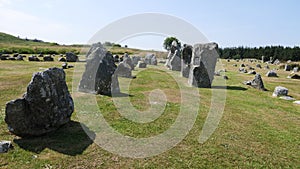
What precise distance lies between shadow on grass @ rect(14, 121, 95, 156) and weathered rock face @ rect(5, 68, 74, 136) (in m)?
0.27

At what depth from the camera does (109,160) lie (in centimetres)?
815

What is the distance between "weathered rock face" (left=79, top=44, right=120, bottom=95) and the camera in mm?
17484

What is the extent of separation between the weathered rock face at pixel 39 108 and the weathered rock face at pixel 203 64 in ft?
47.7

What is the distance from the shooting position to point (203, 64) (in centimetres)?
2320

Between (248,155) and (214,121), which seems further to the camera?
(214,121)

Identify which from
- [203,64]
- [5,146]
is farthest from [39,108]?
[203,64]

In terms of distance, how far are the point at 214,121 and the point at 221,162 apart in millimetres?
4414

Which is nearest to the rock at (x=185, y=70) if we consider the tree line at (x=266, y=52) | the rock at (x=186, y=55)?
the rock at (x=186, y=55)

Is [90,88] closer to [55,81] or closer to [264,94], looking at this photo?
[55,81]

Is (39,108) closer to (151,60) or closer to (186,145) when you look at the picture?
(186,145)

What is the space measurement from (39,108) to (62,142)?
5.31ft

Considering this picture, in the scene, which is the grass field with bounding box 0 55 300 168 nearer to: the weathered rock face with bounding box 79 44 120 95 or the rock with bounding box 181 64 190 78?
the weathered rock face with bounding box 79 44 120 95

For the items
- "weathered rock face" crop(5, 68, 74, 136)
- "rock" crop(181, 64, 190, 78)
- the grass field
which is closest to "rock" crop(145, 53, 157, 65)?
"rock" crop(181, 64, 190, 78)

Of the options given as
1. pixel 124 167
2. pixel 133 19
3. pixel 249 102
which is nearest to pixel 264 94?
pixel 249 102
